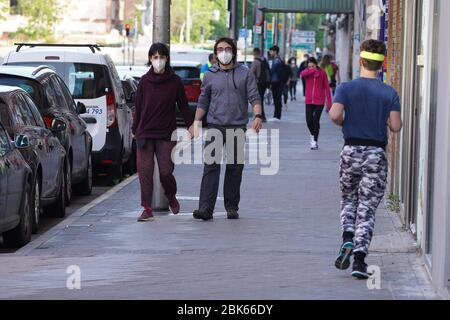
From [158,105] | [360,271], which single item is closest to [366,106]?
[360,271]

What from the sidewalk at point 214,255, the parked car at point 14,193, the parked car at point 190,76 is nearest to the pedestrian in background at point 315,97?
the sidewalk at point 214,255

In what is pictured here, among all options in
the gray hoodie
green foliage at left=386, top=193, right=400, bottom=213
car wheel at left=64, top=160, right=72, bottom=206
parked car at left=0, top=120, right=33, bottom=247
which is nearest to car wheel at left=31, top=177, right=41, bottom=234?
parked car at left=0, top=120, right=33, bottom=247

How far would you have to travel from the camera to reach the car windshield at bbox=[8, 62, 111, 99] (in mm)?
19188

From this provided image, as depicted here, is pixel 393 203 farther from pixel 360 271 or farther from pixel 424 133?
pixel 360 271

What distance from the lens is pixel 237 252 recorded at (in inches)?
459

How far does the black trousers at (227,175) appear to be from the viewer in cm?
1394

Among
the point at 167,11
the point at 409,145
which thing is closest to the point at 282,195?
the point at 167,11

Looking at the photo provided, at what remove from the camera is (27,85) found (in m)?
16.5

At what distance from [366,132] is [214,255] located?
197 cm

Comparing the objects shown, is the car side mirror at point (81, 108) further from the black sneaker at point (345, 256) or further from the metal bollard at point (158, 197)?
the black sneaker at point (345, 256)

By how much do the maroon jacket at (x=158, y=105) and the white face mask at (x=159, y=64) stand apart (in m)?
0.07

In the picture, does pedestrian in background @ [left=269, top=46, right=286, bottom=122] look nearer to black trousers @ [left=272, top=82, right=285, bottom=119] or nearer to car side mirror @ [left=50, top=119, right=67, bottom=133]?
black trousers @ [left=272, top=82, right=285, bottom=119]
